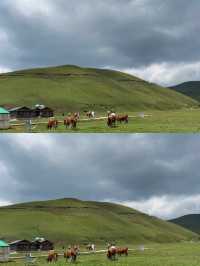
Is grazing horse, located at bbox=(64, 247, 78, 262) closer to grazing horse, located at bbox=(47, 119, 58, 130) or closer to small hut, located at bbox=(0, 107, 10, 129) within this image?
grazing horse, located at bbox=(47, 119, 58, 130)

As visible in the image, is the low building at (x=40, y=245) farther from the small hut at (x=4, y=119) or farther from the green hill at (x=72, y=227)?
the small hut at (x=4, y=119)

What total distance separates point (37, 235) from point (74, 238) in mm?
8616

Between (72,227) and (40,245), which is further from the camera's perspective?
(72,227)

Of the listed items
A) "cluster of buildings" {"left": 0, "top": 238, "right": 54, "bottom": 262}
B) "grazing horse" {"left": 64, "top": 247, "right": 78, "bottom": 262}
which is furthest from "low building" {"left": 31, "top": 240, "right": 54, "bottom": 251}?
"grazing horse" {"left": 64, "top": 247, "right": 78, "bottom": 262}

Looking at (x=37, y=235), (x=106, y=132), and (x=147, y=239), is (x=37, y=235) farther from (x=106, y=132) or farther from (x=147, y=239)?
(x=106, y=132)

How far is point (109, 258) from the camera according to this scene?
5059cm

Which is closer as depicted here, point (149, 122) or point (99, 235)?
point (149, 122)

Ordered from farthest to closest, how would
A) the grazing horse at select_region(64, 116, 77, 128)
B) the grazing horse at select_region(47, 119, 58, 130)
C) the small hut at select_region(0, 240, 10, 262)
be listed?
1. the small hut at select_region(0, 240, 10, 262)
2. the grazing horse at select_region(47, 119, 58, 130)
3. the grazing horse at select_region(64, 116, 77, 128)

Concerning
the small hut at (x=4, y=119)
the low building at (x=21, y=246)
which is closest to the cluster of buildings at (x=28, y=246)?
the low building at (x=21, y=246)

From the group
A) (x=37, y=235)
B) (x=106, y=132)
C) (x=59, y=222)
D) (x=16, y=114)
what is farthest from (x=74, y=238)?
(x=106, y=132)

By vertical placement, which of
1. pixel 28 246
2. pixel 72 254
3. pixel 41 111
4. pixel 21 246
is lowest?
pixel 28 246

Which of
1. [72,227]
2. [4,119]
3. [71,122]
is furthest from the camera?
[72,227]

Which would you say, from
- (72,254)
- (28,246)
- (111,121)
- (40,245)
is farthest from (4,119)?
(40,245)

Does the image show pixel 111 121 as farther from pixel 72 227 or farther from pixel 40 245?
pixel 72 227
